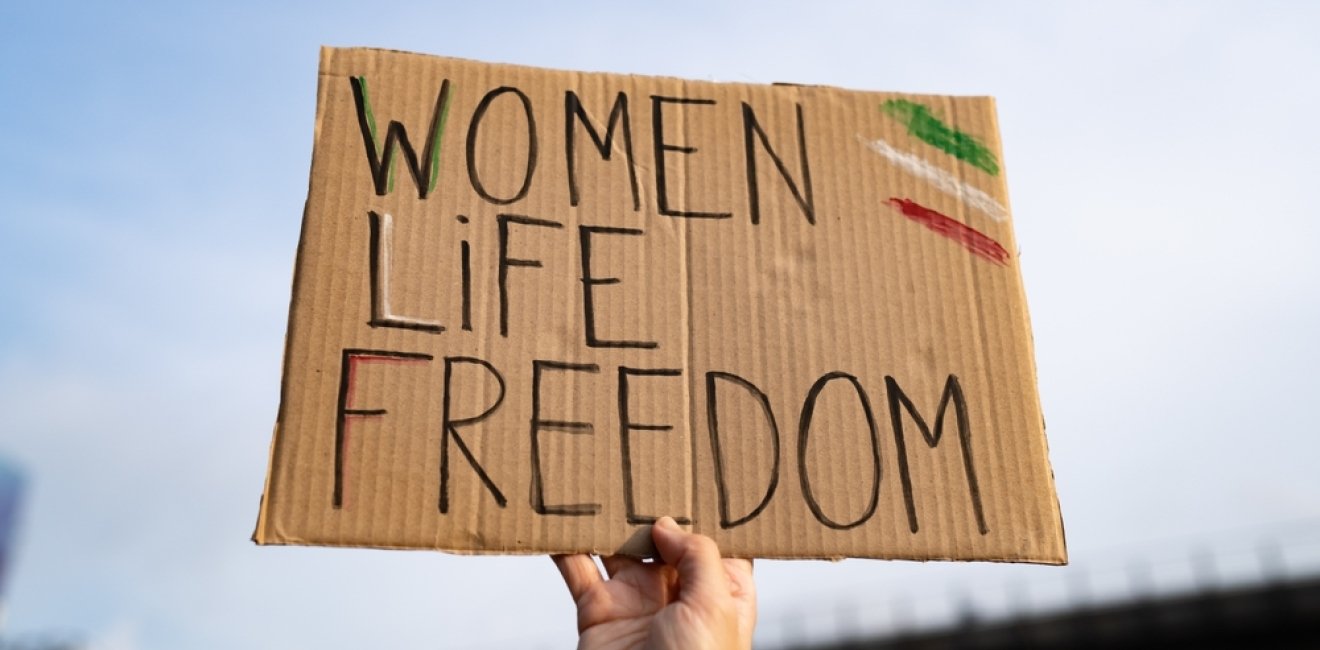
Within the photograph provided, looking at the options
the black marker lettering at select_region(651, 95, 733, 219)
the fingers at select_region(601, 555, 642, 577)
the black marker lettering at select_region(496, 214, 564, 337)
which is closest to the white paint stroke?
the black marker lettering at select_region(651, 95, 733, 219)

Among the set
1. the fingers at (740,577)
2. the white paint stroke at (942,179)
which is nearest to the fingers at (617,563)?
the fingers at (740,577)

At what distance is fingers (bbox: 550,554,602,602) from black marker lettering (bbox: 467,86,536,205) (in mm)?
495

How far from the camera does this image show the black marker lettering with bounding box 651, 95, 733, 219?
5.06 ft

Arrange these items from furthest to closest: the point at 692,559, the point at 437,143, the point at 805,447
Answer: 1. the point at 437,143
2. the point at 805,447
3. the point at 692,559

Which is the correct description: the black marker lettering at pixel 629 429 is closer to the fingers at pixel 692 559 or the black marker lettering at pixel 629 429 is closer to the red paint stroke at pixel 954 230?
the fingers at pixel 692 559

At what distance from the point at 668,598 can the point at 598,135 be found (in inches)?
26.1

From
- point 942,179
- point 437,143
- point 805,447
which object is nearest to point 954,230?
point 942,179

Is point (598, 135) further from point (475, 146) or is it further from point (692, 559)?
point (692, 559)

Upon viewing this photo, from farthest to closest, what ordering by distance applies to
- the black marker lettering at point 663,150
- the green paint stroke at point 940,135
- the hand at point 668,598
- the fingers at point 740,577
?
the green paint stroke at point 940,135 < the black marker lettering at point 663,150 < the fingers at point 740,577 < the hand at point 668,598

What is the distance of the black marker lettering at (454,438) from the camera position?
4.44 ft

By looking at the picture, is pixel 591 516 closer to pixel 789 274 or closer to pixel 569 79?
pixel 789 274

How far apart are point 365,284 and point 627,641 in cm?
58

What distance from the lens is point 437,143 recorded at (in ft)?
5.03

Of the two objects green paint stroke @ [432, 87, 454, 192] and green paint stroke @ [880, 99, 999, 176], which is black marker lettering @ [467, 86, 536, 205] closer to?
green paint stroke @ [432, 87, 454, 192]
